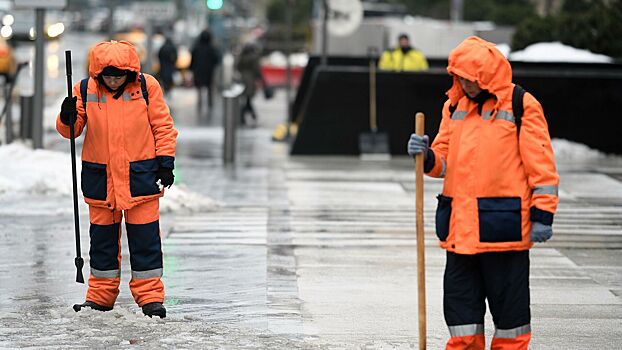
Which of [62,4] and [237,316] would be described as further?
[62,4]

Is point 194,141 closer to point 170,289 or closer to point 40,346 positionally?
point 170,289

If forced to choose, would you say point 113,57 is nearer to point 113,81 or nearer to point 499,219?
point 113,81

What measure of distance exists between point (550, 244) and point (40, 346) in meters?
5.71

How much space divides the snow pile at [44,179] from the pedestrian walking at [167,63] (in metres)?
16.7

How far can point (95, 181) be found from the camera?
8391mm

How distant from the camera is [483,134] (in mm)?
6809

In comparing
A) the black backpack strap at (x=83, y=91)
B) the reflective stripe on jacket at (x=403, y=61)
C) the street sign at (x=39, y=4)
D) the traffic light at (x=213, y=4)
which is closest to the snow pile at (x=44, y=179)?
the street sign at (x=39, y=4)

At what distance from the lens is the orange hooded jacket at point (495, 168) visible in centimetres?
672

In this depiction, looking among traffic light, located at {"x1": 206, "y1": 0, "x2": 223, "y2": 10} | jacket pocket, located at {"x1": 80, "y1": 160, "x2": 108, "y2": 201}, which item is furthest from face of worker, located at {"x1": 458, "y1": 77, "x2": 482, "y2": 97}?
traffic light, located at {"x1": 206, "y1": 0, "x2": 223, "y2": 10}

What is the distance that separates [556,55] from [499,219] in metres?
16.7

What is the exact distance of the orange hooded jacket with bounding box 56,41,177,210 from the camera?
8320 millimetres

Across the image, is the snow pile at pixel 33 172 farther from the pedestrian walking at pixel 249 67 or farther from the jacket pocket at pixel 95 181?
the pedestrian walking at pixel 249 67

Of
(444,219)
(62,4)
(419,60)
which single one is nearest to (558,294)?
(444,219)

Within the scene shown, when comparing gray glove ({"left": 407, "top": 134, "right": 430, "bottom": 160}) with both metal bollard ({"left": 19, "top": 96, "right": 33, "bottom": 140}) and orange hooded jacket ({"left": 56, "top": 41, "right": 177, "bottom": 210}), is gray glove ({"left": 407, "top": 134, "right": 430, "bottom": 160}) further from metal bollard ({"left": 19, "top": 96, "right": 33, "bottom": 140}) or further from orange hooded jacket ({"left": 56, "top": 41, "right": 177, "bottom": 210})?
metal bollard ({"left": 19, "top": 96, "right": 33, "bottom": 140})
